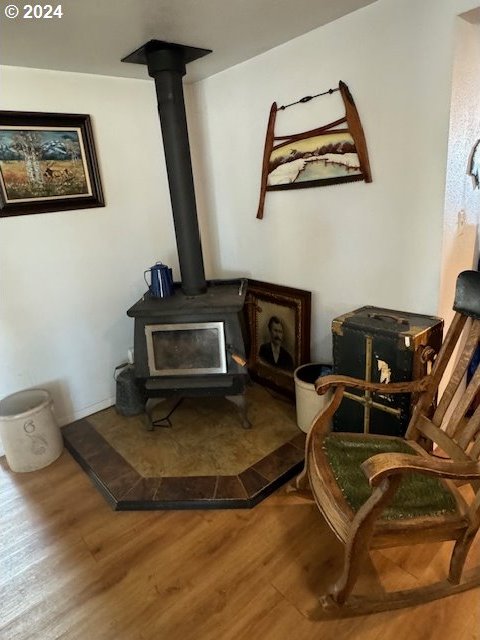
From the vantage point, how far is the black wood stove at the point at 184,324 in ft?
6.89

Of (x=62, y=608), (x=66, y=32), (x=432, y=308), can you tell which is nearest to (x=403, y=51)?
(x=432, y=308)

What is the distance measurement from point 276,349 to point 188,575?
1.42 metres

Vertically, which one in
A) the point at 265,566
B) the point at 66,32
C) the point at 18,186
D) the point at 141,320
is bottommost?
the point at 265,566

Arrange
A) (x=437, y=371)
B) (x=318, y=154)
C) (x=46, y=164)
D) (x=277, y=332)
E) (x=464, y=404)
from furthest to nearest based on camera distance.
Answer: (x=277, y=332) < (x=46, y=164) < (x=318, y=154) < (x=437, y=371) < (x=464, y=404)

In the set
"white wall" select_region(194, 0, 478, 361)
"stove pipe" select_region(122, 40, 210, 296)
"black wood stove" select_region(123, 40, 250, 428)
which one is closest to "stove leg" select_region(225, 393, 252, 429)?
"black wood stove" select_region(123, 40, 250, 428)

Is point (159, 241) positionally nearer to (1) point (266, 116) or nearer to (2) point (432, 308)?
(1) point (266, 116)

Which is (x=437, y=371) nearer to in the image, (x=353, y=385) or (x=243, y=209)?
Result: (x=353, y=385)

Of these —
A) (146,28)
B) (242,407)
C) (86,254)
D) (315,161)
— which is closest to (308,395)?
(242,407)

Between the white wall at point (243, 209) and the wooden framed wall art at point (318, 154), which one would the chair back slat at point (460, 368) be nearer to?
the white wall at point (243, 209)

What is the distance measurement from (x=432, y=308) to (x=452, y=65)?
99 centimetres

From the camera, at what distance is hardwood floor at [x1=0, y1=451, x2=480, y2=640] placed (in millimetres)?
1327

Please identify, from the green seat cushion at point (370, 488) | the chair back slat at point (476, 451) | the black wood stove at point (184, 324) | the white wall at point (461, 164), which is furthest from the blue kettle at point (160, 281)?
the chair back slat at point (476, 451)

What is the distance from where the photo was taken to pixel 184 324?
216cm

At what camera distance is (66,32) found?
1.71m
